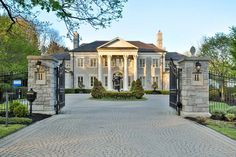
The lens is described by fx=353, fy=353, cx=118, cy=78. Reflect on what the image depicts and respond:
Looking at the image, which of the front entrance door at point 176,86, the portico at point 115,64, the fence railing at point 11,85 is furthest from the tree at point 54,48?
the front entrance door at point 176,86

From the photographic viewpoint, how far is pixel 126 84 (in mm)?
60406

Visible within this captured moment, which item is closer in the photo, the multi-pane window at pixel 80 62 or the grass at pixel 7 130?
the grass at pixel 7 130

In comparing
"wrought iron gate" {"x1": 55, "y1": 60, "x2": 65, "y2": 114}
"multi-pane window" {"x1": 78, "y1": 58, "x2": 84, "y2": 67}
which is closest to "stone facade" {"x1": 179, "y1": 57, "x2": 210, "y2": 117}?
"wrought iron gate" {"x1": 55, "y1": 60, "x2": 65, "y2": 114}

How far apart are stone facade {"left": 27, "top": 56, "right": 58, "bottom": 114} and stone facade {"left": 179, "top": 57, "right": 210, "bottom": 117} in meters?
6.15

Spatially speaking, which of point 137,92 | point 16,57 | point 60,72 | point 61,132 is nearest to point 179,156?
point 61,132

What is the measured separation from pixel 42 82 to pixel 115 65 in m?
46.2

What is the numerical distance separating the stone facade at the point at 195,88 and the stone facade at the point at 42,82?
20.2 feet

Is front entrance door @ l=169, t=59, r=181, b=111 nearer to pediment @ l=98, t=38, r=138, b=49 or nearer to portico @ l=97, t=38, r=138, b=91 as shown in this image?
portico @ l=97, t=38, r=138, b=91

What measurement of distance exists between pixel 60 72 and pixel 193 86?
693cm

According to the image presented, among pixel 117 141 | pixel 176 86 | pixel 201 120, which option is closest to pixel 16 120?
pixel 117 141

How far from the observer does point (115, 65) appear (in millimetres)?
62344

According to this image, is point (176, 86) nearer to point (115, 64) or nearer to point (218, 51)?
point (218, 51)

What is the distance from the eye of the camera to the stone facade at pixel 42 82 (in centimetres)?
1622

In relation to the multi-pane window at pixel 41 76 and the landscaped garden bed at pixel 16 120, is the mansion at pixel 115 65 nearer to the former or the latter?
the multi-pane window at pixel 41 76
